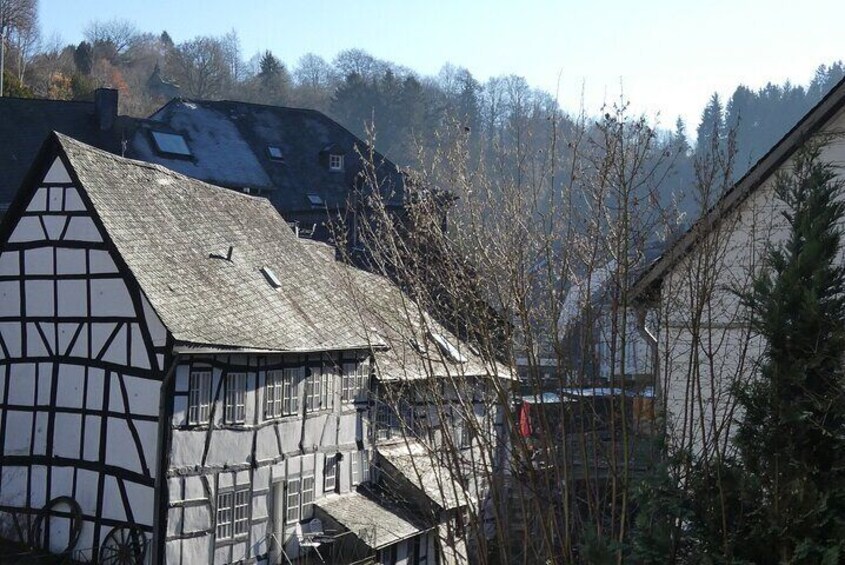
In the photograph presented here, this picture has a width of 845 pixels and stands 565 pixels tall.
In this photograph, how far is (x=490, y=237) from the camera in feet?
30.9

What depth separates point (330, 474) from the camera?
75.3ft

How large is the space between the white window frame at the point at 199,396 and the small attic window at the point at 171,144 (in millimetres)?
21107

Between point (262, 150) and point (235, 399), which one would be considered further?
point (262, 150)

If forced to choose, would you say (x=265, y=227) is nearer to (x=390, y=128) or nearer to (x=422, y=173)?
(x=422, y=173)

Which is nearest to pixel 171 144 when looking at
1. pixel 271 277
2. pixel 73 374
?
pixel 271 277

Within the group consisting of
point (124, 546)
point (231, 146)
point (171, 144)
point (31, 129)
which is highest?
point (231, 146)

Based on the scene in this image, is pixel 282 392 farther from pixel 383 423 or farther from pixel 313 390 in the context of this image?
pixel 383 423

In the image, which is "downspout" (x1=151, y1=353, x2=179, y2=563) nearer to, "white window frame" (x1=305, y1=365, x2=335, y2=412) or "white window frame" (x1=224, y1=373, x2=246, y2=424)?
"white window frame" (x1=224, y1=373, x2=246, y2=424)

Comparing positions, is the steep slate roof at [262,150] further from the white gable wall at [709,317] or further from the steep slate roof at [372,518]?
the white gable wall at [709,317]

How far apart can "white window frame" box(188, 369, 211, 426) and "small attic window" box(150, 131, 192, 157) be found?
21.1m

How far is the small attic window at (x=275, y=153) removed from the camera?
43378mm

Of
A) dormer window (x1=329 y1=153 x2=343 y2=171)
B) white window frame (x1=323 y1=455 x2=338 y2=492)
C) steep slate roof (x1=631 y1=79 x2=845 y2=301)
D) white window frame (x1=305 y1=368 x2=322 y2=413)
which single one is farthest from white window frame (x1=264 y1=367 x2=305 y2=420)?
dormer window (x1=329 y1=153 x2=343 y2=171)

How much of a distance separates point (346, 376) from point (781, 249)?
15.2 m

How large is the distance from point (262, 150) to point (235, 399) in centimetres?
2444
